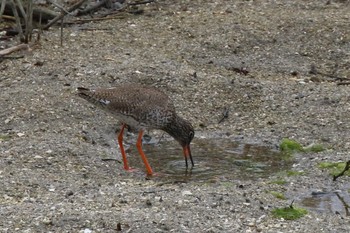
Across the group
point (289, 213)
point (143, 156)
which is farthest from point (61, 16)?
point (289, 213)

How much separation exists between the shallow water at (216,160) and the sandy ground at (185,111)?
81mm

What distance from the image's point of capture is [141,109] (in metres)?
9.10

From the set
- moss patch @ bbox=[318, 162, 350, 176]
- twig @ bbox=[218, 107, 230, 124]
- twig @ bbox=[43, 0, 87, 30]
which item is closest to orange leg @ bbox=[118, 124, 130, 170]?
twig @ bbox=[218, 107, 230, 124]

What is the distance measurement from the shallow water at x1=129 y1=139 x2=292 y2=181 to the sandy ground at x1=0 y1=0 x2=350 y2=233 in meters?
0.08

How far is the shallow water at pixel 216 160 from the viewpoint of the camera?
9047 millimetres

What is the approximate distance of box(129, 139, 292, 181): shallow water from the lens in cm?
905

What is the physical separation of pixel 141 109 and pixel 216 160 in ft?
3.45

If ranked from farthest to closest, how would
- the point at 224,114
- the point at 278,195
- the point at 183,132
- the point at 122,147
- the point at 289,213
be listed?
the point at 224,114 → the point at 183,132 → the point at 122,147 → the point at 278,195 → the point at 289,213

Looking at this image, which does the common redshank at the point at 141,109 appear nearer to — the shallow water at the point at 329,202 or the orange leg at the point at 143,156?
the orange leg at the point at 143,156

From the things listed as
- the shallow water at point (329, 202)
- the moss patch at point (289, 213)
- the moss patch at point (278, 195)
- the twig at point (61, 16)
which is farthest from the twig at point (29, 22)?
the moss patch at point (289, 213)

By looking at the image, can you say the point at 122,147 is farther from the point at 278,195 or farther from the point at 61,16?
the point at 61,16

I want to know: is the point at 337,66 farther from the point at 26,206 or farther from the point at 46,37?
the point at 26,206

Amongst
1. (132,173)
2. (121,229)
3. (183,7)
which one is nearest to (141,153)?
(132,173)

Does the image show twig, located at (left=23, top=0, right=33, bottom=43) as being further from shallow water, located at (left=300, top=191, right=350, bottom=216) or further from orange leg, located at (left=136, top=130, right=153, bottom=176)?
shallow water, located at (left=300, top=191, right=350, bottom=216)
